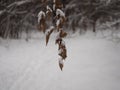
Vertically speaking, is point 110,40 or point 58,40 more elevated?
point 58,40

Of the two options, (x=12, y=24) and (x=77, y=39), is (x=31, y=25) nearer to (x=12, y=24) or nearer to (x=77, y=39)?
(x=12, y=24)

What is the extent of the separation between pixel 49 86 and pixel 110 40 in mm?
1799

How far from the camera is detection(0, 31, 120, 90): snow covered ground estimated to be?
12.8 feet

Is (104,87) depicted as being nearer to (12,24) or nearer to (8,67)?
(8,67)

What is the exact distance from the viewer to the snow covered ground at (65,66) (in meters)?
3.91

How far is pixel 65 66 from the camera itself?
4.43 meters

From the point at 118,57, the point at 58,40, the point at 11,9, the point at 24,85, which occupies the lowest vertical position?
the point at 24,85

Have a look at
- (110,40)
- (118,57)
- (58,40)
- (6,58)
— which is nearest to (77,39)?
(110,40)

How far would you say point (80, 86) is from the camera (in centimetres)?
378

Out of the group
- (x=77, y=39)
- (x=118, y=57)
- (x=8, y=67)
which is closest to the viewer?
(x=118, y=57)

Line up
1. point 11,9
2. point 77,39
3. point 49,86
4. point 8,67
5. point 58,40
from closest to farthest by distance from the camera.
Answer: point 58,40, point 49,86, point 8,67, point 77,39, point 11,9

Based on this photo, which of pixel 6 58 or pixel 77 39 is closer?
pixel 6 58

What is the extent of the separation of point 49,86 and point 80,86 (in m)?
0.55

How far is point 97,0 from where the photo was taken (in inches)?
208
